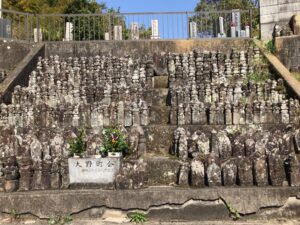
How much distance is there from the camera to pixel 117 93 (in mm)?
10164

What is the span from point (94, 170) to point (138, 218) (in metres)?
1.17

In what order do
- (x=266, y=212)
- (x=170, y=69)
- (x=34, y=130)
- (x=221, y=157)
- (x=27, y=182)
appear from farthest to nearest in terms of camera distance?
(x=170, y=69) < (x=34, y=130) < (x=221, y=157) < (x=27, y=182) < (x=266, y=212)

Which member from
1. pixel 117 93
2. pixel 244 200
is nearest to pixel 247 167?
pixel 244 200

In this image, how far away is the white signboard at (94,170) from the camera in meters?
6.91

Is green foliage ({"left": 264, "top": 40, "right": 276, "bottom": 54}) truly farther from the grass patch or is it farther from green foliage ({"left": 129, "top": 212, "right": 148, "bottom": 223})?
green foliage ({"left": 129, "top": 212, "right": 148, "bottom": 223})

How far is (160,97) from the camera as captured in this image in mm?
10648

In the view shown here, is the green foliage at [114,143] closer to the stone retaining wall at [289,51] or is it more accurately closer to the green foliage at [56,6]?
the stone retaining wall at [289,51]

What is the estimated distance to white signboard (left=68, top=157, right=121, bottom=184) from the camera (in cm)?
691

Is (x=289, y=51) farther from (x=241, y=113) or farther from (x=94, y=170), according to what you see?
(x=94, y=170)

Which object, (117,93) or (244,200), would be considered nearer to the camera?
(244,200)

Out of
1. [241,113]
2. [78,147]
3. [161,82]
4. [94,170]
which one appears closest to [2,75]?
[161,82]

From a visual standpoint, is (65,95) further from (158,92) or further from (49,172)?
(49,172)

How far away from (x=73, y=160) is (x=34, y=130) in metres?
2.13

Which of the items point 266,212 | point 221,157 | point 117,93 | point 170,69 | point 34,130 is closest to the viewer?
point 266,212
